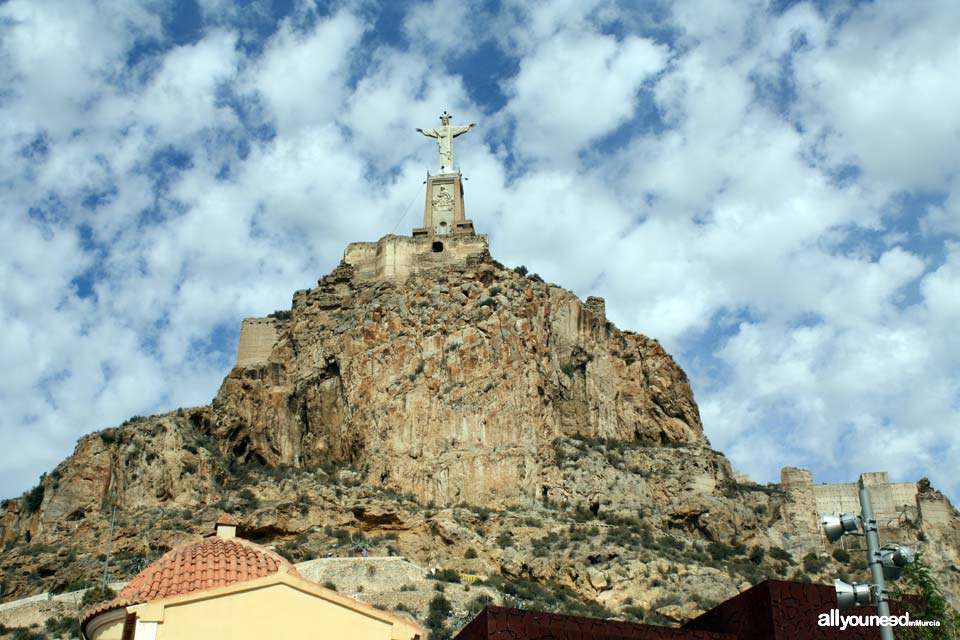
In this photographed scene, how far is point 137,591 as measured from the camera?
25203 mm

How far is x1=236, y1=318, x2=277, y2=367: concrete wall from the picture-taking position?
7244cm

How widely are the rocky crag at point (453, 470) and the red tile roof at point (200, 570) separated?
922 inches

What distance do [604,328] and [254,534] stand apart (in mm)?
26323

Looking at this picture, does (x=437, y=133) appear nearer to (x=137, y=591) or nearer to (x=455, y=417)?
(x=455, y=417)

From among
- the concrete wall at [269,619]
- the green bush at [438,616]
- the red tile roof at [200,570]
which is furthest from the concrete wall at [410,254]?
the concrete wall at [269,619]

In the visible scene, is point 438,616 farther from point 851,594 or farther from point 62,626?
point 851,594

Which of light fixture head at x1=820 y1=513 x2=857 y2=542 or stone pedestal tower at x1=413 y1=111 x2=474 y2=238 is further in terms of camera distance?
stone pedestal tower at x1=413 y1=111 x2=474 y2=238

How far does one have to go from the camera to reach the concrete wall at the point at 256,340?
2852 inches

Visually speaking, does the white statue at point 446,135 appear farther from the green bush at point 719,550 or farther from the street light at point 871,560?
the street light at point 871,560

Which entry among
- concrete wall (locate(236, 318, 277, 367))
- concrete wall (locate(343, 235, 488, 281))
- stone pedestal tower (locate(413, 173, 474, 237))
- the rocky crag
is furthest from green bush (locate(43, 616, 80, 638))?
stone pedestal tower (locate(413, 173, 474, 237))

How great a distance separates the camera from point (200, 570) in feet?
83.7

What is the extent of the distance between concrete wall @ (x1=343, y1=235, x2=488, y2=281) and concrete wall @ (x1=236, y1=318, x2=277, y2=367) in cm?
649

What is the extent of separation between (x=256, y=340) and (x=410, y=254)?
10.9 m

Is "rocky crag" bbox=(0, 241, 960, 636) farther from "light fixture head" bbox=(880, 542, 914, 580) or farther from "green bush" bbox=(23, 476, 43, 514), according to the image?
"light fixture head" bbox=(880, 542, 914, 580)
